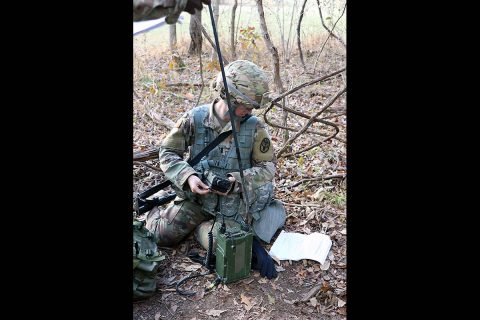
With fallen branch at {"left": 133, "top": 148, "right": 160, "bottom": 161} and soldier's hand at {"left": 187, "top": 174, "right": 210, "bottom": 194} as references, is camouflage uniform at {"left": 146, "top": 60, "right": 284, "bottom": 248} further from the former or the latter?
fallen branch at {"left": 133, "top": 148, "right": 160, "bottom": 161}

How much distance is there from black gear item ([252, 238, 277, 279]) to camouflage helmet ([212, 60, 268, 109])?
1210 mm

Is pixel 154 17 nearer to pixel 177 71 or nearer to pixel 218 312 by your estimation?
pixel 218 312

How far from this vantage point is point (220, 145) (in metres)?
3.90

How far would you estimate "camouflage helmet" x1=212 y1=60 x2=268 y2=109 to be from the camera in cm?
358

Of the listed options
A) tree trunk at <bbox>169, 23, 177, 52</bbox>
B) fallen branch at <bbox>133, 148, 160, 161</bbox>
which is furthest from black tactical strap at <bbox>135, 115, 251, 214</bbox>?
tree trunk at <bbox>169, 23, 177, 52</bbox>

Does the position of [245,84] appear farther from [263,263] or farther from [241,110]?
[263,263]

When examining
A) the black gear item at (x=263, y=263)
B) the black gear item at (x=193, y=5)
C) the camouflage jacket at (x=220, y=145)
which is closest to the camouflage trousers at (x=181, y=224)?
the camouflage jacket at (x=220, y=145)

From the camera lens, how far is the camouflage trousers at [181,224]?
3.98 meters

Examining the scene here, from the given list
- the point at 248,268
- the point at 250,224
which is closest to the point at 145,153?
the point at 250,224
